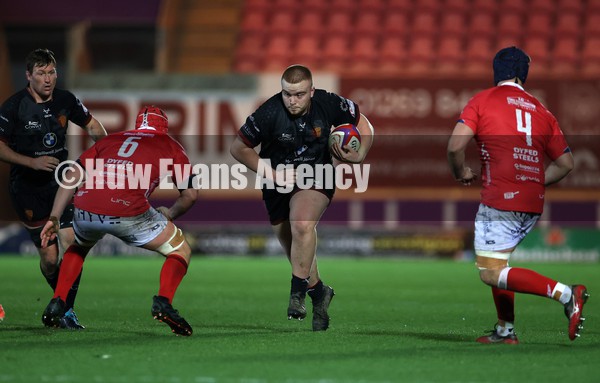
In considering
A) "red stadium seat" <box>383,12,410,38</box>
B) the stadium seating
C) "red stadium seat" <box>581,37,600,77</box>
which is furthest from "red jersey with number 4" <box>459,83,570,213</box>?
"red stadium seat" <box>383,12,410,38</box>

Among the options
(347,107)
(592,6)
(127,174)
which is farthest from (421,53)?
(127,174)

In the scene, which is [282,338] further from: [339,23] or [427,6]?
[427,6]

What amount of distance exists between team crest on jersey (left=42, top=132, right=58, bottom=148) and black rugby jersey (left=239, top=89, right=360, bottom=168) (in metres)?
1.62

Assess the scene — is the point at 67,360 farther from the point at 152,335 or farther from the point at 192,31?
the point at 192,31

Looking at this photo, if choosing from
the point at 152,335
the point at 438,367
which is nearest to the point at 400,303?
the point at 152,335

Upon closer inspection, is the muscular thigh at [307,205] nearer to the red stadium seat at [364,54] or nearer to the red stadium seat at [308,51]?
the red stadium seat at [364,54]

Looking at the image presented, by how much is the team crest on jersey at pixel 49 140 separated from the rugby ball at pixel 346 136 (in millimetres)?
2273

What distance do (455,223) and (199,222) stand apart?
4486 millimetres

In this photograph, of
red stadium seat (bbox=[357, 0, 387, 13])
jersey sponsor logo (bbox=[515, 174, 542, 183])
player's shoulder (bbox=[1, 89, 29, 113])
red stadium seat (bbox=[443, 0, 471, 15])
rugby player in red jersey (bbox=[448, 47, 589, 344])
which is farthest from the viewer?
red stadium seat (bbox=[357, 0, 387, 13])

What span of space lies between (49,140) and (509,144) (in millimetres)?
3761

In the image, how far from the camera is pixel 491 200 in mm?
7297

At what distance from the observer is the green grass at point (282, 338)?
6043 millimetres

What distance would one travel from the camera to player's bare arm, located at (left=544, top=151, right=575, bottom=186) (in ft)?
24.6

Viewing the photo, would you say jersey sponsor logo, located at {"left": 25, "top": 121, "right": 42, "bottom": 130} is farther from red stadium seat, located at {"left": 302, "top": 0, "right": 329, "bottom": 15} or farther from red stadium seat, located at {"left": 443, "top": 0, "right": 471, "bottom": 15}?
red stadium seat, located at {"left": 443, "top": 0, "right": 471, "bottom": 15}
